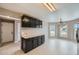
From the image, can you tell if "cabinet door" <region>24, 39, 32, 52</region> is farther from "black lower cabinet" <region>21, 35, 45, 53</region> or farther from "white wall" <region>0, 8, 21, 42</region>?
"white wall" <region>0, 8, 21, 42</region>

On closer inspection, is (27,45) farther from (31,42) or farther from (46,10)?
(46,10)

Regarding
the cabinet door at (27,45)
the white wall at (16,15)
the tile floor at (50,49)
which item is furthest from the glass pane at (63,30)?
the white wall at (16,15)

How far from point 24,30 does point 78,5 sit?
1.20 meters

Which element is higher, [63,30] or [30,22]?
[30,22]

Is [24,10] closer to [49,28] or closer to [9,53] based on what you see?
[49,28]

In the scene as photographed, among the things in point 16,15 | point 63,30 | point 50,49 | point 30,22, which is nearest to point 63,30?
point 63,30

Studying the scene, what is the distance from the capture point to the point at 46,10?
224 cm

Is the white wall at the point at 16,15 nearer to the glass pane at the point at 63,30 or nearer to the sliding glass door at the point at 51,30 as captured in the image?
the sliding glass door at the point at 51,30

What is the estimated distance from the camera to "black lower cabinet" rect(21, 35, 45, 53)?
7.03ft

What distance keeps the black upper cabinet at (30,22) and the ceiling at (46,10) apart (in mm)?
87

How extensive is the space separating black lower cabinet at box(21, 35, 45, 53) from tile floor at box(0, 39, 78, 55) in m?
0.07

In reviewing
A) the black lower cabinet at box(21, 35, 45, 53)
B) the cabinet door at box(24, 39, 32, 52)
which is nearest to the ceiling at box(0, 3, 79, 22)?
Answer: the black lower cabinet at box(21, 35, 45, 53)

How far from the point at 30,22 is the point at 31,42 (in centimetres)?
43

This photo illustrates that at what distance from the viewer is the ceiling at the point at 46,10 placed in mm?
2113
